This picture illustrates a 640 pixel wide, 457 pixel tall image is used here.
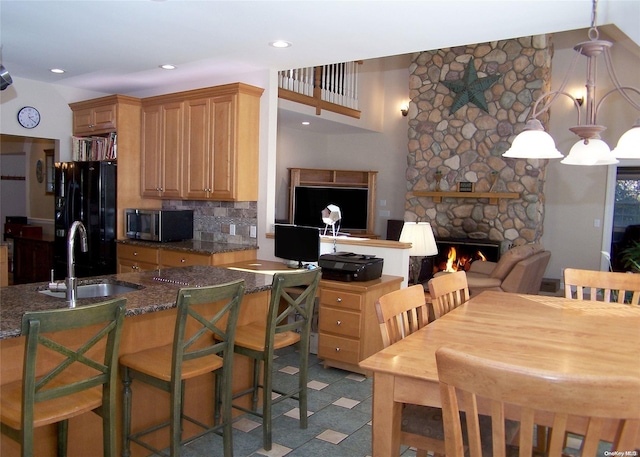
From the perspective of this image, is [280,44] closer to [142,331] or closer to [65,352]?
[142,331]

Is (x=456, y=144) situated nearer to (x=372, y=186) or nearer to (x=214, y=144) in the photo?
(x=372, y=186)

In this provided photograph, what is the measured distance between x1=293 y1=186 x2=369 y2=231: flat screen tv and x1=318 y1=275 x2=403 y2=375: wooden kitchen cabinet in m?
4.61

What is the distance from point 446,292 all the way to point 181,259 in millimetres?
2797

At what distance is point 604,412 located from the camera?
1118mm

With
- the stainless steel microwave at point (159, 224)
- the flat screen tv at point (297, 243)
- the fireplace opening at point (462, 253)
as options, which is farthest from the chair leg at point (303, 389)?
the fireplace opening at point (462, 253)

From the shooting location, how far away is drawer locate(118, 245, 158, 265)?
15.9 feet

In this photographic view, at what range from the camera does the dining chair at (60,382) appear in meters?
1.67

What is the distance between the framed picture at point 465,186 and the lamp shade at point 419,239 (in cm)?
353

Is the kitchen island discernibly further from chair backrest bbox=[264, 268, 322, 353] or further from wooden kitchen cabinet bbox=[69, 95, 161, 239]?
wooden kitchen cabinet bbox=[69, 95, 161, 239]

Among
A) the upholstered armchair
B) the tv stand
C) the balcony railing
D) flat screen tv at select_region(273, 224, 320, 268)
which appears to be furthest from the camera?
the tv stand

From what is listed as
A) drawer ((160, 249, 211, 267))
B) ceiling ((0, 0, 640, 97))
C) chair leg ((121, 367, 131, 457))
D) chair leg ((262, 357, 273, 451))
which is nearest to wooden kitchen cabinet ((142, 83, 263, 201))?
ceiling ((0, 0, 640, 97))

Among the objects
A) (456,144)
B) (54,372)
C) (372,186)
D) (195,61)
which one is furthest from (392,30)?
(372,186)

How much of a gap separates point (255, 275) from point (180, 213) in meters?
2.18

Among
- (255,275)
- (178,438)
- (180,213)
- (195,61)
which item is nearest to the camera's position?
(178,438)
